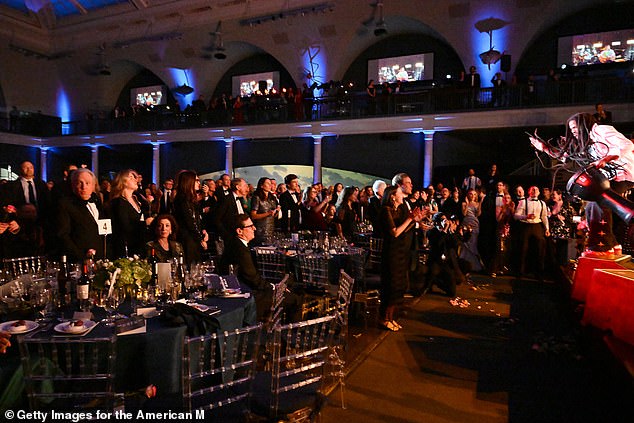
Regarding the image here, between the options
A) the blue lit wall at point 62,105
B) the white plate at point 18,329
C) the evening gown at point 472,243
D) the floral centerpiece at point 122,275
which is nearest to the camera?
the white plate at point 18,329

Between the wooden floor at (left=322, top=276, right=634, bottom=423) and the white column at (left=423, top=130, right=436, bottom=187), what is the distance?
29.1ft

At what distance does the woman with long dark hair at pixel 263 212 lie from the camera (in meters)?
6.36

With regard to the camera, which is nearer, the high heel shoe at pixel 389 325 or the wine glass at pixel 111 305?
the wine glass at pixel 111 305

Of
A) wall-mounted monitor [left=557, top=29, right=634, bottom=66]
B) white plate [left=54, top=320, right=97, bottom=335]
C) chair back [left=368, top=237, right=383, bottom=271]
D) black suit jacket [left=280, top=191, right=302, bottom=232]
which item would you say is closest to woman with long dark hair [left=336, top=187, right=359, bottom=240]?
black suit jacket [left=280, top=191, right=302, bottom=232]

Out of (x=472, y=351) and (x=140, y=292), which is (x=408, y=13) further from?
(x=140, y=292)

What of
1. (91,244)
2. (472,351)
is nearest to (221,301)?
(91,244)

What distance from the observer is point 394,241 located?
15.5 ft

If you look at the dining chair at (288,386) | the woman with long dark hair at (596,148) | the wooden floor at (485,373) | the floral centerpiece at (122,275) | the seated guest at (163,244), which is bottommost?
the wooden floor at (485,373)

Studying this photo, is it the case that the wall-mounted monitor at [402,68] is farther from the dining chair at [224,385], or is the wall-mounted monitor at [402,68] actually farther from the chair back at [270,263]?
the dining chair at [224,385]

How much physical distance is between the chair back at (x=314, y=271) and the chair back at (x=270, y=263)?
0.27 metres

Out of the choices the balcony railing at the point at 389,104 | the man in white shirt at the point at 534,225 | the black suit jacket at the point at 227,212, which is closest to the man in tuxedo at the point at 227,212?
the black suit jacket at the point at 227,212

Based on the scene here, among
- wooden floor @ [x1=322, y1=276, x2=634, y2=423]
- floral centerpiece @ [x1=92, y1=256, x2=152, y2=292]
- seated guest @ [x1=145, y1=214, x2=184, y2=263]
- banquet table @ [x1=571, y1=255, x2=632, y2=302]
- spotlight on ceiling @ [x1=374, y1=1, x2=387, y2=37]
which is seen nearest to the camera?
floral centerpiece @ [x1=92, y1=256, x2=152, y2=292]

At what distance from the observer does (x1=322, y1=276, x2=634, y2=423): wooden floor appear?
322cm
